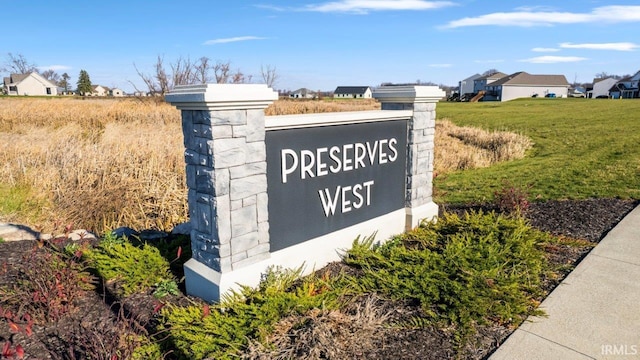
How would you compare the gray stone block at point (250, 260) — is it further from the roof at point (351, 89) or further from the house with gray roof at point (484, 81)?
the roof at point (351, 89)

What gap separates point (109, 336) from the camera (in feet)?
10.7

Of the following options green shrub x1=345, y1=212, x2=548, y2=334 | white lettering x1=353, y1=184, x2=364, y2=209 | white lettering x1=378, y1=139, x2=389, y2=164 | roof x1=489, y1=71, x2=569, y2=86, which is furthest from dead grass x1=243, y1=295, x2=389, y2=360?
roof x1=489, y1=71, x2=569, y2=86

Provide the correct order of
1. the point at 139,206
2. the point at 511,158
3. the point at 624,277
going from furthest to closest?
1. the point at 511,158
2. the point at 139,206
3. the point at 624,277

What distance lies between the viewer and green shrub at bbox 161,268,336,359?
11.1 feet

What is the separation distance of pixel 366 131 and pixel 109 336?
11.8 ft

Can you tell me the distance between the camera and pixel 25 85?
3145 inches

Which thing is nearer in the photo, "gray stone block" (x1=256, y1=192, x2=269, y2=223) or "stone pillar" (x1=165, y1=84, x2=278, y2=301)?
"stone pillar" (x1=165, y1=84, x2=278, y2=301)

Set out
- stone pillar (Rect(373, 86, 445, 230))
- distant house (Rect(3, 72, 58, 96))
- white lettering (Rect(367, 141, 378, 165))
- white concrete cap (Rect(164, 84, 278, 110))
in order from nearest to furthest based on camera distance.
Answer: white concrete cap (Rect(164, 84, 278, 110)) < white lettering (Rect(367, 141, 378, 165)) < stone pillar (Rect(373, 86, 445, 230)) < distant house (Rect(3, 72, 58, 96))

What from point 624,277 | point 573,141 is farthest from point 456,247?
point 573,141

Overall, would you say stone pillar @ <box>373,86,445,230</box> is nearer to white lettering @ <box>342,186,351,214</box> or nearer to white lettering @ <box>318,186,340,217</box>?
white lettering @ <box>342,186,351,214</box>

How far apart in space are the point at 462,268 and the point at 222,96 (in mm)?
3012

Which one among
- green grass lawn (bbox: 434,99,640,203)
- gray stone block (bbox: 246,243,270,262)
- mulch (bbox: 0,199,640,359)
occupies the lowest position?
mulch (bbox: 0,199,640,359)

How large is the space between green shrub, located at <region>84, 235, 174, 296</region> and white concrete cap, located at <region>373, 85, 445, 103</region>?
372 cm

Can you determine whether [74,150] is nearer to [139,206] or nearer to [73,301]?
[139,206]
